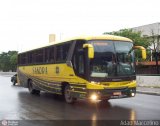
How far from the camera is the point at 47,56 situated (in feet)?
65.7

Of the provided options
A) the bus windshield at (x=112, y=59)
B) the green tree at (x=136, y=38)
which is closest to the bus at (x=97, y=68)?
the bus windshield at (x=112, y=59)

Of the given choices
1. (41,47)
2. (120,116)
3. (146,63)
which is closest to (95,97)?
(120,116)

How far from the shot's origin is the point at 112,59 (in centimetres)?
1515

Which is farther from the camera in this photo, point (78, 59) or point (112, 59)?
point (78, 59)

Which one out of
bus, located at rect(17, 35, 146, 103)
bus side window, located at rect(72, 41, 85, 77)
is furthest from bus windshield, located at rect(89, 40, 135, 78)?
bus side window, located at rect(72, 41, 85, 77)

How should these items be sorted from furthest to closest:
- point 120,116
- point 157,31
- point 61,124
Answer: point 157,31, point 120,116, point 61,124

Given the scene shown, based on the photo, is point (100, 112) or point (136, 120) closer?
point (136, 120)

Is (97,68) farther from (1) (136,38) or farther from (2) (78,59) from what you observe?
(1) (136,38)

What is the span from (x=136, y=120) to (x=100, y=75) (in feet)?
12.6

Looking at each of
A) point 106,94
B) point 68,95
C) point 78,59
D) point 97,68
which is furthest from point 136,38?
point 106,94

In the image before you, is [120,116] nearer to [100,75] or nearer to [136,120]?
[136,120]

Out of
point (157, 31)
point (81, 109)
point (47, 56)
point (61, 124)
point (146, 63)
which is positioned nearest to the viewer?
point (61, 124)

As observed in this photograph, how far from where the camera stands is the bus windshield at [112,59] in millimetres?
14953

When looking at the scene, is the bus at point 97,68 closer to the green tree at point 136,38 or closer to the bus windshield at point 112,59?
the bus windshield at point 112,59
